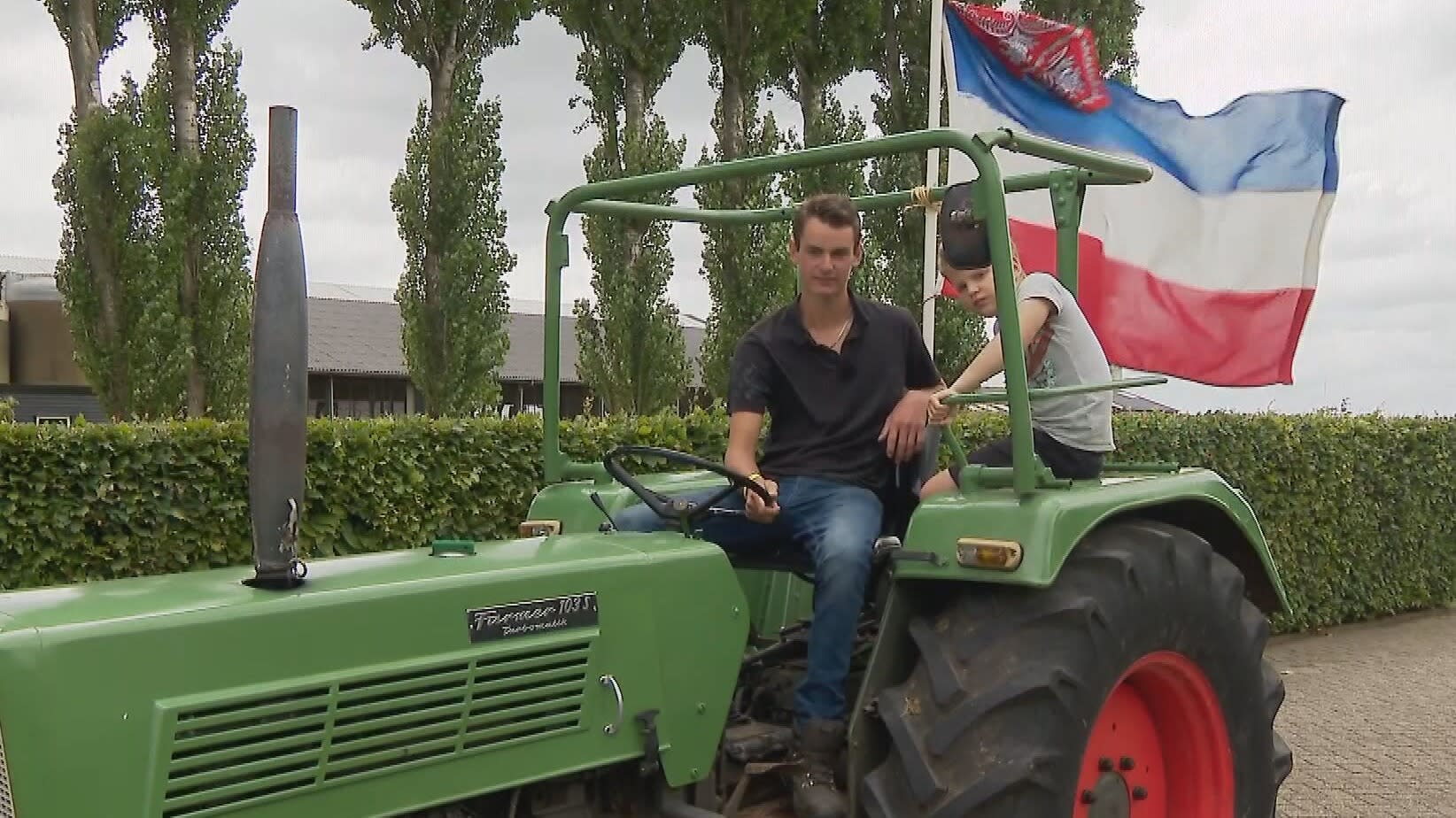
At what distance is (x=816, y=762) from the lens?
3238 mm

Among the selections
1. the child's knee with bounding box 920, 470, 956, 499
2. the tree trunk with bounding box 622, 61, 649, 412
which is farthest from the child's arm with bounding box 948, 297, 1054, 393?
the tree trunk with bounding box 622, 61, 649, 412

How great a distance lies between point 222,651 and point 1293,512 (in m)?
9.06

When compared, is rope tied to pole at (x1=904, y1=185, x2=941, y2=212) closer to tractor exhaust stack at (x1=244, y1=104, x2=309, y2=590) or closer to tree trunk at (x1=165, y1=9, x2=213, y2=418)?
tractor exhaust stack at (x1=244, y1=104, x2=309, y2=590)

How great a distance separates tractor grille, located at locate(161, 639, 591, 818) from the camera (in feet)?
7.80

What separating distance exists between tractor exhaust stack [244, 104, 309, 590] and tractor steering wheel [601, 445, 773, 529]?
1.05 m

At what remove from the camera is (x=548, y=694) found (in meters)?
2.90

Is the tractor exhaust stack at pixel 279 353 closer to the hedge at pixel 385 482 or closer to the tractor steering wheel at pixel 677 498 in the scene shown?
the tractor steering wheel at pixel 677 498

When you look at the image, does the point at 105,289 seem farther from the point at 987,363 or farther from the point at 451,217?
the point at 987,363

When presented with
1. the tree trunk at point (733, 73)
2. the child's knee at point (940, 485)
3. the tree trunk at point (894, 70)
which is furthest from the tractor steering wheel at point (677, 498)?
the tree trunk at point (894, 70)

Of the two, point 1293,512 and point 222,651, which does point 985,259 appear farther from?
point 1293,512

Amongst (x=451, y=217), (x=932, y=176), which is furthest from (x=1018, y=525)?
(x=451, y=217)

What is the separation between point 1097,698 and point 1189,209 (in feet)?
22.7

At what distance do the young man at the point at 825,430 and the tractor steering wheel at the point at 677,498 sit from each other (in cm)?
6

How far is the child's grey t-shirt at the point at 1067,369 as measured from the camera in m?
3.62
